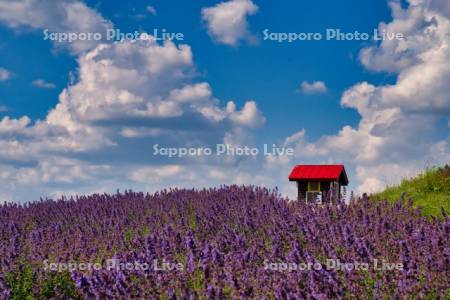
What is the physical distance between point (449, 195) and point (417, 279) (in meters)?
9.27

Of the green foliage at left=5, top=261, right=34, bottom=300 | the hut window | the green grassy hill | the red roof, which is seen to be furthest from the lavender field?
the hut window

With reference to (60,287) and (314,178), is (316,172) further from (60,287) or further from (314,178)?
(60,287)

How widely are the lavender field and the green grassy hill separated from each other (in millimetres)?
4578

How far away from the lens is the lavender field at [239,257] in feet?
16.0

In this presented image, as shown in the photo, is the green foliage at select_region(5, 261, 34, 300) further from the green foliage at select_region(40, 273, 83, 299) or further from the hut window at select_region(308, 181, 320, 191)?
the hut window at select_region(308, 181, 320, 191)

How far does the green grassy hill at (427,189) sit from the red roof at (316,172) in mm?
1644

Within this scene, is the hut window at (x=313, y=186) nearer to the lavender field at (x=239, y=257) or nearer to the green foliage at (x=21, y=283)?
the lavender field at (x=239, y=257)

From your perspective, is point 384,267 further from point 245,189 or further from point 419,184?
point 419,184

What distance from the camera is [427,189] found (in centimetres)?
1504

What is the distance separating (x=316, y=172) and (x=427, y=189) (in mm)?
3669

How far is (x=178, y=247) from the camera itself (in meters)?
6.54

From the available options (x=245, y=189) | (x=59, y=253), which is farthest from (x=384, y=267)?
(x=245, y=189)

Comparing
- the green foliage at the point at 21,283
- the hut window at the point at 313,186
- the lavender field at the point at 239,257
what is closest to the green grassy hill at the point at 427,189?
the hut window at the point at 313,186

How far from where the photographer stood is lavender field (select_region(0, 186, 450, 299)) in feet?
16.0
